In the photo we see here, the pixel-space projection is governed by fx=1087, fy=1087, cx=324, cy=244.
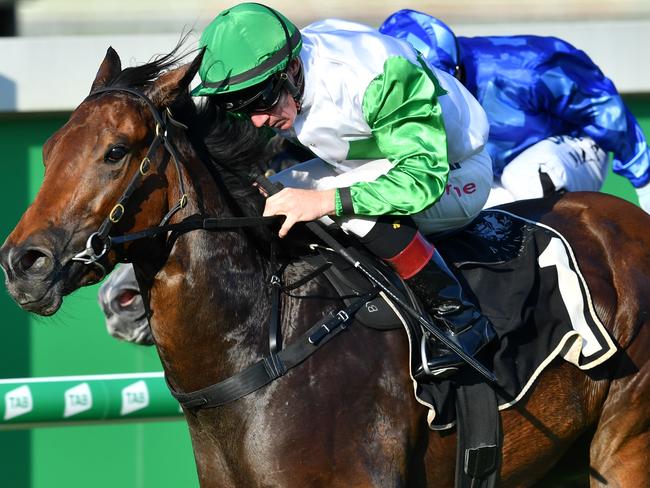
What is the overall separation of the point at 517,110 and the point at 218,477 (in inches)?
86.6

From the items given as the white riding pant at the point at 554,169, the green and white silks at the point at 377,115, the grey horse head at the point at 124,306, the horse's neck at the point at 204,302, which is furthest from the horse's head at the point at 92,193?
the white riding pant at the point at 554,169

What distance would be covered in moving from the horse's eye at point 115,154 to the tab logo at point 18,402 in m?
2.20

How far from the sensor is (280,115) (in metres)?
2.86

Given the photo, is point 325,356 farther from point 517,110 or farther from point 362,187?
point 517,110

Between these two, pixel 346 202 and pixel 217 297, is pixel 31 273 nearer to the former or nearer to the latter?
pixel 217 297

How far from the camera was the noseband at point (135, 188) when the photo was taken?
263 cm

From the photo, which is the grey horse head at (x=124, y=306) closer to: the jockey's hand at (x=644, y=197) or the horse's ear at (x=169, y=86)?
the horse's ear at (x=169, y=86)

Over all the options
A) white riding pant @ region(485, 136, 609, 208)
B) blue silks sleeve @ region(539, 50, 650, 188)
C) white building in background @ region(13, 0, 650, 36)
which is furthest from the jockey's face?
white building in background @ region(13, 0, 650, 36)

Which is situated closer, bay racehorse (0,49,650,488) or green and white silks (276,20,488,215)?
bay racehorse (0,49,650,488)

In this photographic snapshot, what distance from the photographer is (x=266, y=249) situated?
3006 mm

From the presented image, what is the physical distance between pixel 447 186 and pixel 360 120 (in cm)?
42

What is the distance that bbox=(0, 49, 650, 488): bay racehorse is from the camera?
264 centimetres

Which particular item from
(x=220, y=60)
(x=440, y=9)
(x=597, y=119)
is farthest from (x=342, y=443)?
(x=440, y=9)

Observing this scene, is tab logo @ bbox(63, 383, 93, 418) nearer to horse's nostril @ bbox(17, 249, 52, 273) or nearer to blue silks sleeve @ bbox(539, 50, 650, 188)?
horse's nostril @ bbox(17, 249, 52, 273)
